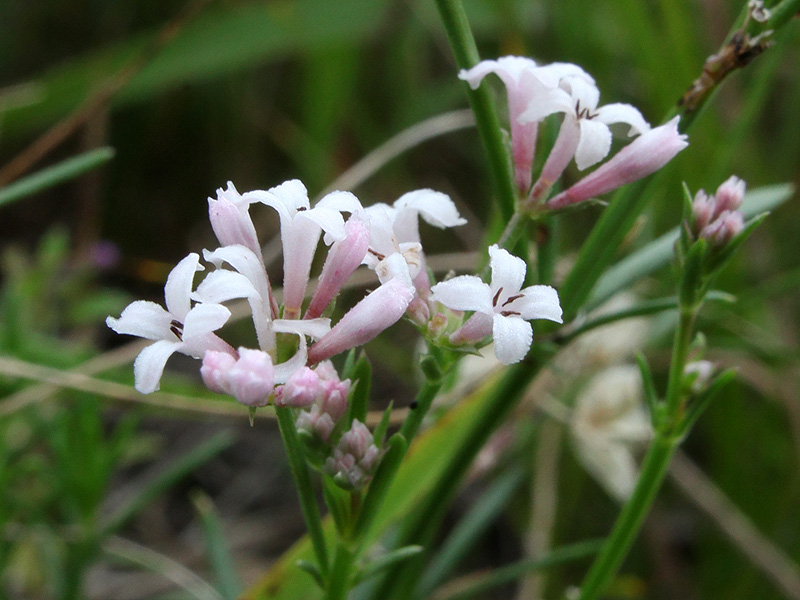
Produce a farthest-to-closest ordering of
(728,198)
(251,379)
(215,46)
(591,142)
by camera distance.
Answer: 1. (215,46)
2. (728,198)
3. (591,142)
4. (251,379)

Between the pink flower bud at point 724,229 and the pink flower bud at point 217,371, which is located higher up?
the pink flower bud at point 217,371

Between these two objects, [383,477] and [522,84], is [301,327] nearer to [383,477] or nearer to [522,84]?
[383,477]

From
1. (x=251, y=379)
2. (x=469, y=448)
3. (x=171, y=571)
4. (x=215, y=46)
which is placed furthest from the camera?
(x=215, y=46)

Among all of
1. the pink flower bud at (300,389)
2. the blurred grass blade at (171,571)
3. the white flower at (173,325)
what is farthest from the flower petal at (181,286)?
the blurred grass blade at (171,571)

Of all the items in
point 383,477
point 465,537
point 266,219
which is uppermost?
point 266,219

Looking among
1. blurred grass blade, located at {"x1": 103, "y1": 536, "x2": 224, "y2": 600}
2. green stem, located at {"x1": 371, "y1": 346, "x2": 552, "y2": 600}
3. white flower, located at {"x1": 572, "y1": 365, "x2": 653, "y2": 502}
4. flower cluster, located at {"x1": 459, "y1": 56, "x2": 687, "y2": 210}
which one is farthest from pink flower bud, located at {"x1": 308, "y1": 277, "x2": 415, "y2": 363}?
white flower, located at {"x1": 572, "y1": 365, "x2": 653, "y2": 502}

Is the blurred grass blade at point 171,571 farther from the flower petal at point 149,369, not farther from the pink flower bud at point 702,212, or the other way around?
the pink flower bud at point 702,212

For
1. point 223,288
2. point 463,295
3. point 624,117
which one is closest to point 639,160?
point 624,117
